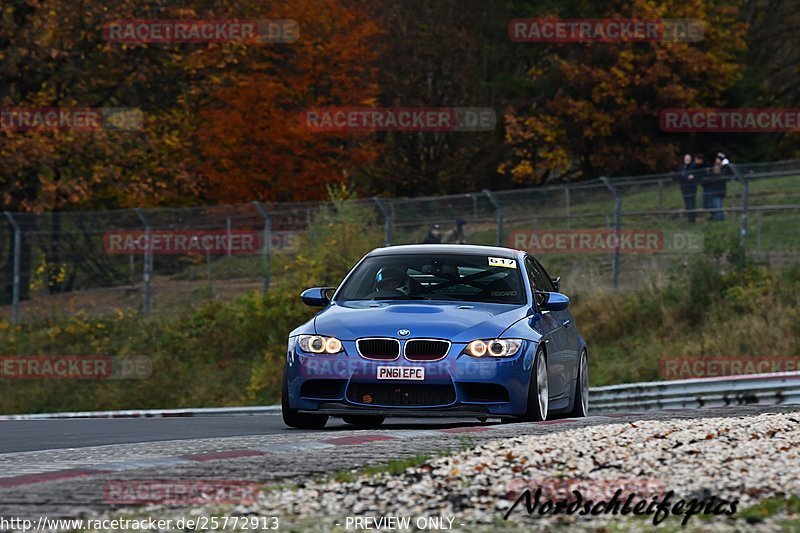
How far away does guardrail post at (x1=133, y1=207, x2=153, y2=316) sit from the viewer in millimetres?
32000

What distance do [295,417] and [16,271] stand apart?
2102 centimetres

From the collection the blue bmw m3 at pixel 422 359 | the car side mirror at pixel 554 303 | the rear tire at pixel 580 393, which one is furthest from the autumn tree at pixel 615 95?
the blue bmw m3 at pixel 422 359

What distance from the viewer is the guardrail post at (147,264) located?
32000mm

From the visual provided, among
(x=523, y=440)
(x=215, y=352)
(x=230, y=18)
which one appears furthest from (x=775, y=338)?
(x=230, y=18)

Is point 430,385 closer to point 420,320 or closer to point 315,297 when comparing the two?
point 420,320

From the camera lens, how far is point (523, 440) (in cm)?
943

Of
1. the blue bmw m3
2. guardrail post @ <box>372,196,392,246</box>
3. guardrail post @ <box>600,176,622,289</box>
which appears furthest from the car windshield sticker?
guardrail post @ <box>372,196,392,246</box>

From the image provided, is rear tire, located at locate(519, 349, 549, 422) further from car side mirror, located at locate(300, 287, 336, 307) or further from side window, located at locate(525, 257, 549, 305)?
car side mirror, located at locate(300, 287, 336, 307)

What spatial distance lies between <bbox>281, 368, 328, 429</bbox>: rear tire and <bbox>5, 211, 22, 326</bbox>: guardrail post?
20241mm

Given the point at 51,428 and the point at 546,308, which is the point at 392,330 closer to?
the point at 546,308

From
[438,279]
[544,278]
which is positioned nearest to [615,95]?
[544,278]

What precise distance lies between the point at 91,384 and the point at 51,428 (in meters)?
17.0

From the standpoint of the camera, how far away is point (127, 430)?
14.6 meters

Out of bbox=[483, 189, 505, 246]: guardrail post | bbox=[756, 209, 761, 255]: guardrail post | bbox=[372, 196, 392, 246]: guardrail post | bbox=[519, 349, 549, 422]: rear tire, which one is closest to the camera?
bbox=[519, 349, 549, 422]: rear tire
